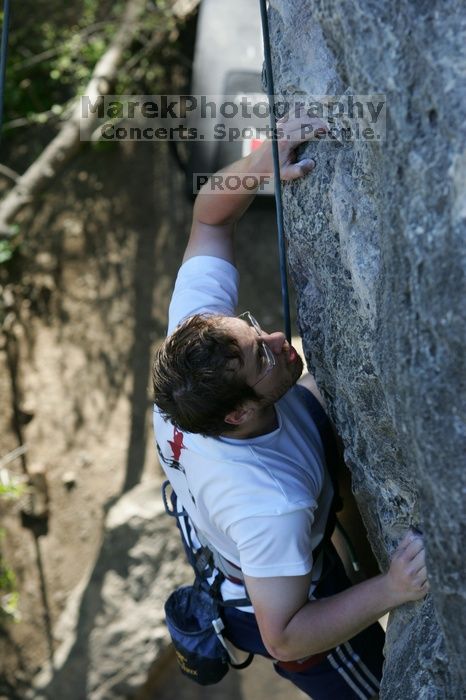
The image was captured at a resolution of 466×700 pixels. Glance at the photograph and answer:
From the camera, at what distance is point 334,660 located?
1.81m

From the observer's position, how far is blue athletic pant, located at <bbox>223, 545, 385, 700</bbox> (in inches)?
70.7

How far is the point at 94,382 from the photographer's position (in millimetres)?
4012

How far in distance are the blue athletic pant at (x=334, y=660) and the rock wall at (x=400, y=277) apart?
0.37 feet

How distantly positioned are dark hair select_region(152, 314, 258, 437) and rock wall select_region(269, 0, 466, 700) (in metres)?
0.23

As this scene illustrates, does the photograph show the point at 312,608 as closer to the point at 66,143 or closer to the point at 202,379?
the point at 202,379

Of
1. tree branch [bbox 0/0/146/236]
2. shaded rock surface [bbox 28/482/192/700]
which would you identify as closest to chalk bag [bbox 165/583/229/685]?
shaded rock surface [bbox 28/482/192/700]

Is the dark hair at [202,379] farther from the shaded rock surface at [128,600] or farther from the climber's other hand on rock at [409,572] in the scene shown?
the shaded rock surface at [128,600]

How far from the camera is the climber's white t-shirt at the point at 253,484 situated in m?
1.49

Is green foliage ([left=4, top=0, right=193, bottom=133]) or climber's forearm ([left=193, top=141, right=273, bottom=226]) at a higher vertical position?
green foliage ([left=4, top=0, right=193, bottom=133])

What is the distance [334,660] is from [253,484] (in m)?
0.52

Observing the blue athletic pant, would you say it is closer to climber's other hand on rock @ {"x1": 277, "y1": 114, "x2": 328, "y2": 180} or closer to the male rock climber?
the male rock climber

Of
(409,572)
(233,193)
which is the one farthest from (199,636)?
(233,193)

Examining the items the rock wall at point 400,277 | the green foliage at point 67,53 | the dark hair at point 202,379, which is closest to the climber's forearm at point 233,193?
the rock wall at point 400,277

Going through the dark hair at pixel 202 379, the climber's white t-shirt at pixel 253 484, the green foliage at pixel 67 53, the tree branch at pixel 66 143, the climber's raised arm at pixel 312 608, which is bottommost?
the climber's raised arm at pixel 312 608
